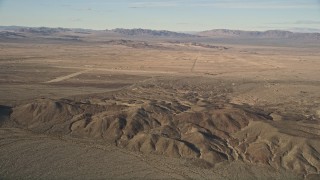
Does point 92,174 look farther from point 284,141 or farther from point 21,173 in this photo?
point 284,141

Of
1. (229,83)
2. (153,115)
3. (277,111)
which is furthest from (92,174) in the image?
(229,83)

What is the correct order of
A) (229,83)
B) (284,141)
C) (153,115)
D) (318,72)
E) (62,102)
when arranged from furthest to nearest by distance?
(318,72) < (229,83) < (62,102) < (153,115) < (284,141)

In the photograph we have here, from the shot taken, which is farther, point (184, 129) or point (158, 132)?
point (184, 129)

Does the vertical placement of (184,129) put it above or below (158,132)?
below

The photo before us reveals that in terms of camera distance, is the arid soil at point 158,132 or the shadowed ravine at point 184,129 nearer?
the arid soil at point 158,132

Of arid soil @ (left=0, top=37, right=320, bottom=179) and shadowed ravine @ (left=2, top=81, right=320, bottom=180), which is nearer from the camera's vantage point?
arid soil @ (left=0, top=37, right=320, bottom=179)

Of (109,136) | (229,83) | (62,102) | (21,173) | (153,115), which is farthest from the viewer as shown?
(229,83)

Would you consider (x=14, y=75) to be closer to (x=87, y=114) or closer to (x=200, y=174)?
(x=87, y=114)

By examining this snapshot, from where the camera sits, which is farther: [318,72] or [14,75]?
[318,72]

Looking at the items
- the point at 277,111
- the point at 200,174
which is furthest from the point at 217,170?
the point at 277,111
